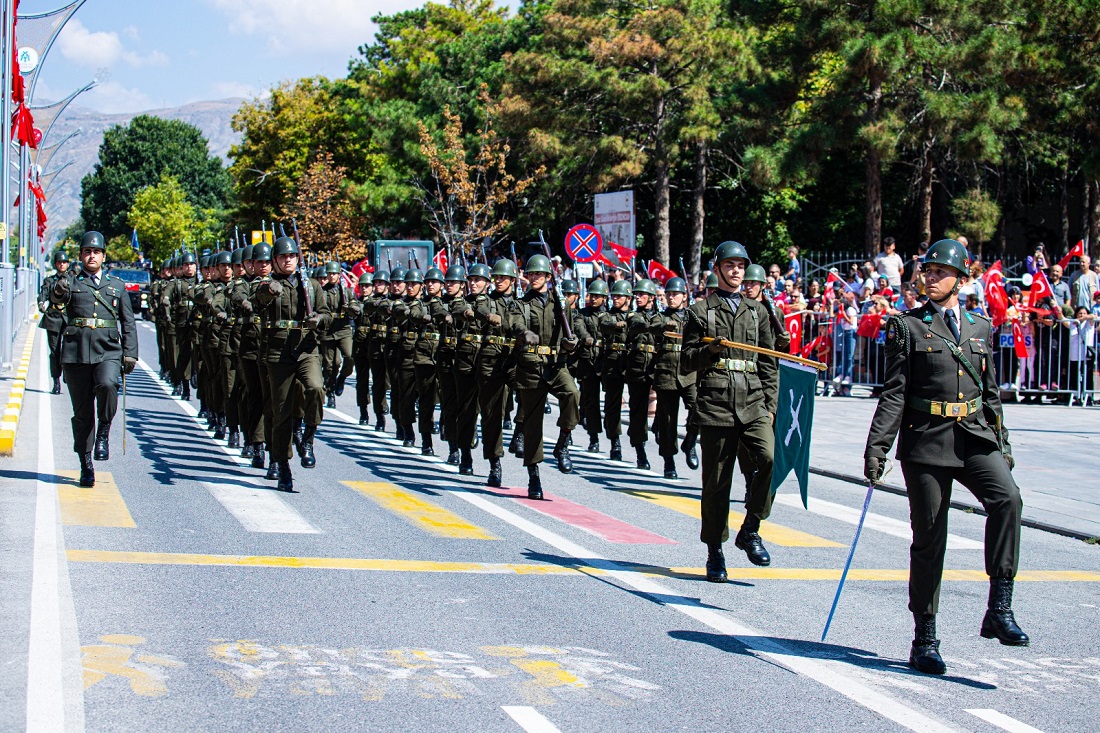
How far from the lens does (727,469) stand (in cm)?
829

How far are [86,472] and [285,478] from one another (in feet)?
5.36

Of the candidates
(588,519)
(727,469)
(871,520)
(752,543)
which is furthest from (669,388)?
(727,469)

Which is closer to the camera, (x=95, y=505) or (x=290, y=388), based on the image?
(x=95, y=505)

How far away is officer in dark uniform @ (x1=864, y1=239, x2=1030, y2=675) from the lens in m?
6.29

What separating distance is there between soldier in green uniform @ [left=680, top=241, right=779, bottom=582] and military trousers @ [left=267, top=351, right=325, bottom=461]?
14.5 feet

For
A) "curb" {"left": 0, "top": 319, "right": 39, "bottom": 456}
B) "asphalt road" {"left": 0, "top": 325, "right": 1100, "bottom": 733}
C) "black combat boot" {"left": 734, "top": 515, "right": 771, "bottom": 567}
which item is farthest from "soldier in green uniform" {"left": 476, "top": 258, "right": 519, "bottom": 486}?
"curb" {"left": 0, "top": 319, "right": 39, "bottom": 456}

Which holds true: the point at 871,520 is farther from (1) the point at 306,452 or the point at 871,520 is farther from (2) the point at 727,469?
(1) the point at 306,452

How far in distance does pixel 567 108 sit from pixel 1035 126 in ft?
42.1

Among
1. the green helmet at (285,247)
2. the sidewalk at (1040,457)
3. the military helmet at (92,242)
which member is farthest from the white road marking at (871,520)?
the military helmet at (92,242)

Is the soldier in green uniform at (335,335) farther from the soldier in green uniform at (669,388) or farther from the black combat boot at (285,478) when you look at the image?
the soldier in green uniform at (669,388)

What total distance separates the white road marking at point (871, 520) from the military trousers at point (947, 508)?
3.85 meters

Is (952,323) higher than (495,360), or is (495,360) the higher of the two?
(952,323)

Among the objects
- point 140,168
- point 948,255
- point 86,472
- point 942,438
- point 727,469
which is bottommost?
point 86,472

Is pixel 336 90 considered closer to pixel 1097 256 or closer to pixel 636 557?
pixel 1097 256
